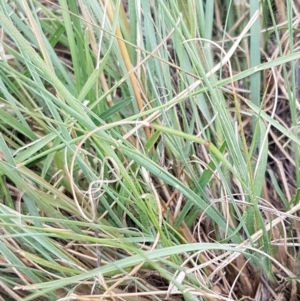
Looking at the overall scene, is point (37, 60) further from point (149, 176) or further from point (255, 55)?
point (255, 55)

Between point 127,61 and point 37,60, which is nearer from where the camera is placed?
point 37,60

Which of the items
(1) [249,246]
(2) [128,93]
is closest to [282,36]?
(2) [128,93]

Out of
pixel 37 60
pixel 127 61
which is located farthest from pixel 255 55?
pixel 37 60

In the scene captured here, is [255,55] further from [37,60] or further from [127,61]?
[37,60]

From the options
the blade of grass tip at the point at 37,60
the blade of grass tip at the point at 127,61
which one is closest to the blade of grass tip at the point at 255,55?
the blade of grass tip at the point at 127,61

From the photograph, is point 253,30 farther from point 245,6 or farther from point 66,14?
point 66,14

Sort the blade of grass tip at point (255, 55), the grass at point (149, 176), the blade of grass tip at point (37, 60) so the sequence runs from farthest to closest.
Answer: the blade of grass tip at point (255, 55), the grass at point (149, 176), the blade of grass tip at point (37, 60)

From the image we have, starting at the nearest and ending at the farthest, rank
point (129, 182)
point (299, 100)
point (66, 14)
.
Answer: point (129, 182)
point (66, 14)
point (299, 100)

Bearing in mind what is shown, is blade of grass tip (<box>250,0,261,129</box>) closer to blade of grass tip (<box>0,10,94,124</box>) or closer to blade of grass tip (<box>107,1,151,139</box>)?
blade of grass tip (<box>107,1,151,139</box>)

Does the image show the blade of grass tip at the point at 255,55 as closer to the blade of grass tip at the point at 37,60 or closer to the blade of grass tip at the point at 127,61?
the blade of grass tip at the point at 127,61

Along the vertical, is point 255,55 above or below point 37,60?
below

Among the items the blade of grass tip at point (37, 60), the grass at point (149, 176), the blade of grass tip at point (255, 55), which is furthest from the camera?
the blade of grass tip at point (255, 55)
